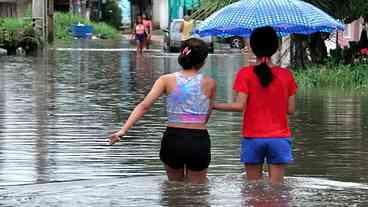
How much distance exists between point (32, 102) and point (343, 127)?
5.80 meters

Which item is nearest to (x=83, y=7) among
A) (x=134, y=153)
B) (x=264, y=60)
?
(x=134, y=153)

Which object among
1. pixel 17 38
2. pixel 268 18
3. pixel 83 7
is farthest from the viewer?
pixel 83 7

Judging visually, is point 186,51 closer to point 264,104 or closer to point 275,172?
point 264,104

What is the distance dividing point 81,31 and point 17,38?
74.5 feet

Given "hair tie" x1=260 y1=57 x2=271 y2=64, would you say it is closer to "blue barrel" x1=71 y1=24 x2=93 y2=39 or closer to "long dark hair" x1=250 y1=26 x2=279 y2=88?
"long dark hair" x1=250 y1=26 x2=279 y2=88

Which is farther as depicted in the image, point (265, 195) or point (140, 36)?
point (140, 36)

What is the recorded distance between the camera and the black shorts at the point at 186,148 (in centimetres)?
755

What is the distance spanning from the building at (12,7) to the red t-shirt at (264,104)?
59.6 m

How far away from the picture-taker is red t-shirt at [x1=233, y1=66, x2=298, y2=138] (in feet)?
25.1

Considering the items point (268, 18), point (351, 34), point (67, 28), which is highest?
point (268, 18)

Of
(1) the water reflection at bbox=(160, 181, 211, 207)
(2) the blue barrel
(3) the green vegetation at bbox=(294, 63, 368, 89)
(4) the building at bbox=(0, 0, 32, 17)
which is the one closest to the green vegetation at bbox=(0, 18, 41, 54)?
(3) the green vegetation at bbox=(294, 63, 368, 89)

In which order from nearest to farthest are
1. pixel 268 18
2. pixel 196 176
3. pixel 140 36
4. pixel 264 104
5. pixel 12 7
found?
pixel 264 104 < pixel 196 176 < pixel 268 18 < pixel 140 36 < pixel 12 7

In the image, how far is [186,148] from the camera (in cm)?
754

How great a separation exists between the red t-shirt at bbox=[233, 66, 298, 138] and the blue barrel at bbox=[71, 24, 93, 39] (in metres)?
51.6
